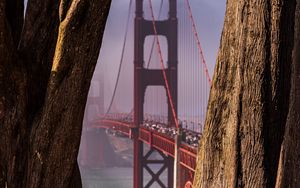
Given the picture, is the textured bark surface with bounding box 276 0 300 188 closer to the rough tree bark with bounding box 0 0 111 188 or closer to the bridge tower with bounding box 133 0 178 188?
the rough tree bark with bounding box 0 0 111 188

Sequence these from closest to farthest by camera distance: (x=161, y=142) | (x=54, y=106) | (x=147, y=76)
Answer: (x=54, y=106) → (x=161, y=142) → (x=147, y=76)

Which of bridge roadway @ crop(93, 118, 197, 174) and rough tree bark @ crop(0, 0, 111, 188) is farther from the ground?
rough tree bark @ crop(0, 0, 111, 188)

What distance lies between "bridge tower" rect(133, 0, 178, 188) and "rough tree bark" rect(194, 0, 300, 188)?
21.7 m

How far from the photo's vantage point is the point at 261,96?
2.28 m

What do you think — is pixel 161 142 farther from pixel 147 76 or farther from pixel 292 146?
Answer: pixel 292 146

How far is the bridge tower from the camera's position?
969 inches

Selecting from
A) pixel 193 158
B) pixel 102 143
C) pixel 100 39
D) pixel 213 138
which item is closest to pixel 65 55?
pixel 100 39

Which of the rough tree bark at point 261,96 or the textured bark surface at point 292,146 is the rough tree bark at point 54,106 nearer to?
the rough tree bark at point 261,96

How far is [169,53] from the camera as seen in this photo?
27734 millimetres

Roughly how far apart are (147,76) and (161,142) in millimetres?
7551

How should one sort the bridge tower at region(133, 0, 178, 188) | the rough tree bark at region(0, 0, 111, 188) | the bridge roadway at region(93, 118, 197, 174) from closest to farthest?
the rough tree bark at region(0, 0, 111, 188) → the bridge roadway at region(93, 118, 197, 174) → the bridge tower at region(133, 0, 178, 188)

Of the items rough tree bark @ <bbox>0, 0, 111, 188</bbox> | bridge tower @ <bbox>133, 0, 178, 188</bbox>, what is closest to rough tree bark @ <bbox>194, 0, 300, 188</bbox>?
rough tree bark @ <bbox>0, 0, 111, 188</bbox>

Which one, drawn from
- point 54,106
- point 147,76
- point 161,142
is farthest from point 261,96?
point 147,76

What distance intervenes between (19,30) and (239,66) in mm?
1014
